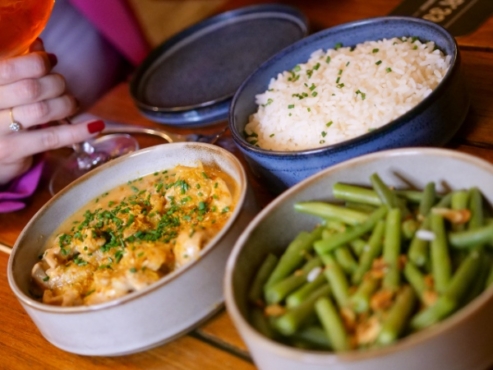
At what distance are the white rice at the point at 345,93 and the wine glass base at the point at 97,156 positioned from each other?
0.50 meters

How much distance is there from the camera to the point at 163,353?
1.15m

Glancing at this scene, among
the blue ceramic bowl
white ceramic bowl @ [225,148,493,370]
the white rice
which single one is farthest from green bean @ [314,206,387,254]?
the white rice

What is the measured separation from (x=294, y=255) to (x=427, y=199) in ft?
0.85

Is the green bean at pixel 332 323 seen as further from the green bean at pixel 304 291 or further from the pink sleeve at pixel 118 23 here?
the pink sleeve at pixel 118 23

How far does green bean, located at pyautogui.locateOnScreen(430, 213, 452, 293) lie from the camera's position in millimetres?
867

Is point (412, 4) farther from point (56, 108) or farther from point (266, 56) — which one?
point (56, 108)

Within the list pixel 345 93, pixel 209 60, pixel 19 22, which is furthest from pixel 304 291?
pixel 209 60

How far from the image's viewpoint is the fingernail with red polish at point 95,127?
1809 millimetres

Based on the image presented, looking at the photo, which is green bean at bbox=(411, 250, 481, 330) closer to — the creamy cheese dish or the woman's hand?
the creamy cheese dish

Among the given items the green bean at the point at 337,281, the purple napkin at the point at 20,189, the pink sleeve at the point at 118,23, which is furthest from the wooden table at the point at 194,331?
the pink sleeve at the point at 118,23

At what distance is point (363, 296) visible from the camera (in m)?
0.88

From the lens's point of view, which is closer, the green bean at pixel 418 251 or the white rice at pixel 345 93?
the green bean at pixel 418 251

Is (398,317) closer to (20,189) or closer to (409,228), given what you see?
(409,228)

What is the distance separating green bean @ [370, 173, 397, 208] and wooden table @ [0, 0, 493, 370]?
0.38 m
